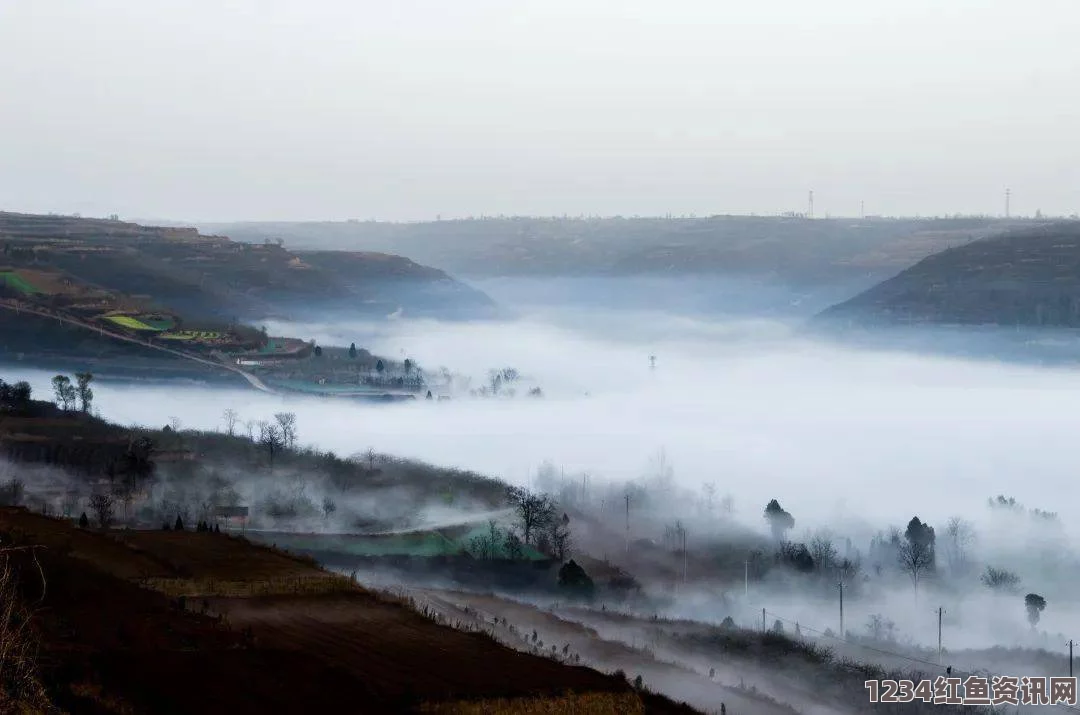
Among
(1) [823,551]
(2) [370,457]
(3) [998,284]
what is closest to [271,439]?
(2) [370,457]

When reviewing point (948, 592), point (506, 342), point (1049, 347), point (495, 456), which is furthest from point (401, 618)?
point (506, 342)

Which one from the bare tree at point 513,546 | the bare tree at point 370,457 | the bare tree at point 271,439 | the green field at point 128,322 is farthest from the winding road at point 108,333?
the bare tree at point 513,546

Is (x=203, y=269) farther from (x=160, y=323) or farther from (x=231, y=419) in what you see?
(x=231, y=419)

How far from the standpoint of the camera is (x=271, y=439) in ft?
250

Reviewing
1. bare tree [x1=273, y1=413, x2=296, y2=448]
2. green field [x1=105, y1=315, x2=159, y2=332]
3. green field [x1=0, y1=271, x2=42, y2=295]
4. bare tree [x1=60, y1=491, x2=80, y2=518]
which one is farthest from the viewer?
green field [x1=0, y1=271, x2=42, y2=295]

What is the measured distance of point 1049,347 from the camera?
132500 millimetres

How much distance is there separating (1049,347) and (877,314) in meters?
28.6

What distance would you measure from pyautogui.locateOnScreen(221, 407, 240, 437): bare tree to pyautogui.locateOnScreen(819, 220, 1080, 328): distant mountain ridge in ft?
271

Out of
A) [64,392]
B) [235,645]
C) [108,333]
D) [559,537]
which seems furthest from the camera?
[108,333]

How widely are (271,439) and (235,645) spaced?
52.8 meters

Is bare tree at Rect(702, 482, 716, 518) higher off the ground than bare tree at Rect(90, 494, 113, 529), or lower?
lower

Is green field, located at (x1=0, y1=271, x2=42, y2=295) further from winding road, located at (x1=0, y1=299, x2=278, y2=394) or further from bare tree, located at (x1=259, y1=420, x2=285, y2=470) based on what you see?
bare tree, located at (x1=259, y1=420, x2=285, y2=470)

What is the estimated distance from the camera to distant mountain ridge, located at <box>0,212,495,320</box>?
10419 centimetres

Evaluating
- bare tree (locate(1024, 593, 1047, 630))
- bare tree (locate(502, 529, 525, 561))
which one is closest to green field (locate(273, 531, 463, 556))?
bare tree (locate(502, 529, 525, 561))
